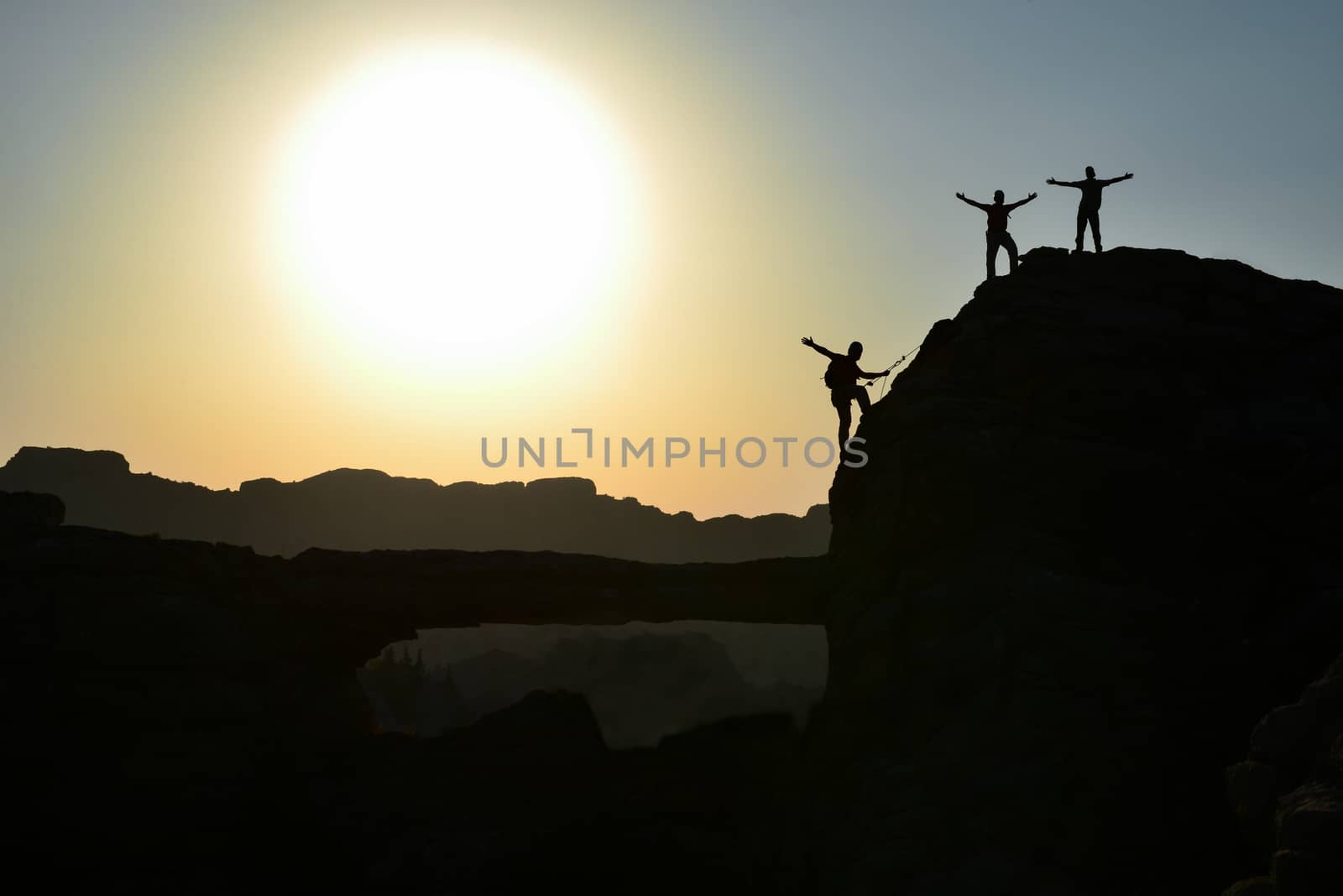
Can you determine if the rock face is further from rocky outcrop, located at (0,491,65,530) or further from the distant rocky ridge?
the distant rocky ridge

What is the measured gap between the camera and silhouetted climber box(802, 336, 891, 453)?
20.9 meters

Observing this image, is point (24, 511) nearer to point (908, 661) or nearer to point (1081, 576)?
point (908, 661)

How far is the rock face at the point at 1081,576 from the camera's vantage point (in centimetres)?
1547

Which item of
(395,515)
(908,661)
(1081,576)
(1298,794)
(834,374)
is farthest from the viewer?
(395,515)

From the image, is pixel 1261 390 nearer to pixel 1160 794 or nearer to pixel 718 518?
pixel 1160 794

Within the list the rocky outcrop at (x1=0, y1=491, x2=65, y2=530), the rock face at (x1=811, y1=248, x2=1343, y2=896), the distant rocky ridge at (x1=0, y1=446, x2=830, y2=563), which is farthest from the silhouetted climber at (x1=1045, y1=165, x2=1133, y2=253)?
the distant rocky ridge at (x1=0, y1=446, x2=830, y2=563)

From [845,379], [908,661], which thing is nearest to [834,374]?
[845,379]

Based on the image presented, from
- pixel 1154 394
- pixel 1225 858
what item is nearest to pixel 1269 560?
pixel 1154 394

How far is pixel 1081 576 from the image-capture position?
57.3 feet

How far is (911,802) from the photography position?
16453mm

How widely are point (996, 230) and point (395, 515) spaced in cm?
10144

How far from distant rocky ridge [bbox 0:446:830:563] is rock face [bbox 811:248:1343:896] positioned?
86767 millimetres

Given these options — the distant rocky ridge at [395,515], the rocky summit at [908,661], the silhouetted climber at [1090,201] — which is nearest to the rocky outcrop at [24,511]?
the rocky summit at [908,661]

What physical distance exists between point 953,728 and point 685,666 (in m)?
71.5
